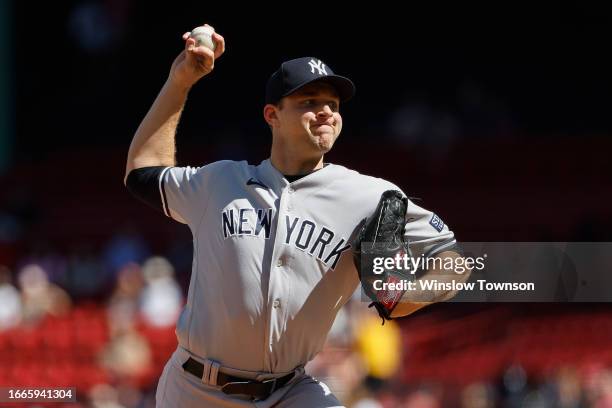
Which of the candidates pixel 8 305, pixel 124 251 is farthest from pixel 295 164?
pixel 124 251

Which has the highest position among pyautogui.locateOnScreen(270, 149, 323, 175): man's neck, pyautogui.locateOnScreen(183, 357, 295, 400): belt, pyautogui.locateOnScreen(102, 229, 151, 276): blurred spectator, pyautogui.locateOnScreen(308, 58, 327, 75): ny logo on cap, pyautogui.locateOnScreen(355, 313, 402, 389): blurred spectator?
pyautogui.locateOnScreen(102, 229, 151, 276): blurred spectator

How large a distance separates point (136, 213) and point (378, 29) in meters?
4.53

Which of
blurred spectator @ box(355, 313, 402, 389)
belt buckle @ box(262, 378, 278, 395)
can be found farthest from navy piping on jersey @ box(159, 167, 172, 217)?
blurred spectator @ box(355, 313, 402, 389)

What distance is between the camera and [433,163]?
42.4ft

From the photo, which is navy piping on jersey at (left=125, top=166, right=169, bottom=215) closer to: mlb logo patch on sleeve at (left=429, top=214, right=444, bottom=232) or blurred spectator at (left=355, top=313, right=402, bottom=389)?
mlb logo patch on sleeve at (left=429, top=214, right=444, bottom=232)

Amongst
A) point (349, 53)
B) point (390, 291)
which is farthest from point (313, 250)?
point (349, 53)

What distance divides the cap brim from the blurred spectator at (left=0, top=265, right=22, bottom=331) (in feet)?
22.0

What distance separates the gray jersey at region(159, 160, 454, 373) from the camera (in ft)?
11.5

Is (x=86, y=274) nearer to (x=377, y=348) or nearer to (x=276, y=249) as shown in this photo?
(x=377, y=348)

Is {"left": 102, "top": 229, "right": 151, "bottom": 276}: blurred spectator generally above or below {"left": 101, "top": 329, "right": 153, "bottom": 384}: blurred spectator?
above

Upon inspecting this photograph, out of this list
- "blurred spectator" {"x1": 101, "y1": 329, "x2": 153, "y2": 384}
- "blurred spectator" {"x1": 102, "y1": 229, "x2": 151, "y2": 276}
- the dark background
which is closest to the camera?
"blurred spectator" {"x1": 101, "y1": 329, "x2": 153, "y2": 384}

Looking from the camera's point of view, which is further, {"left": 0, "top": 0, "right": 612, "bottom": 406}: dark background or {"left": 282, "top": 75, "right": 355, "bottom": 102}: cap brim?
{"left": 0, "top": 0, "right": 612, "bottom": 406}: dark background

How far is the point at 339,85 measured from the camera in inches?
143

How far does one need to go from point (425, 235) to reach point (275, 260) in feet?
1.61
